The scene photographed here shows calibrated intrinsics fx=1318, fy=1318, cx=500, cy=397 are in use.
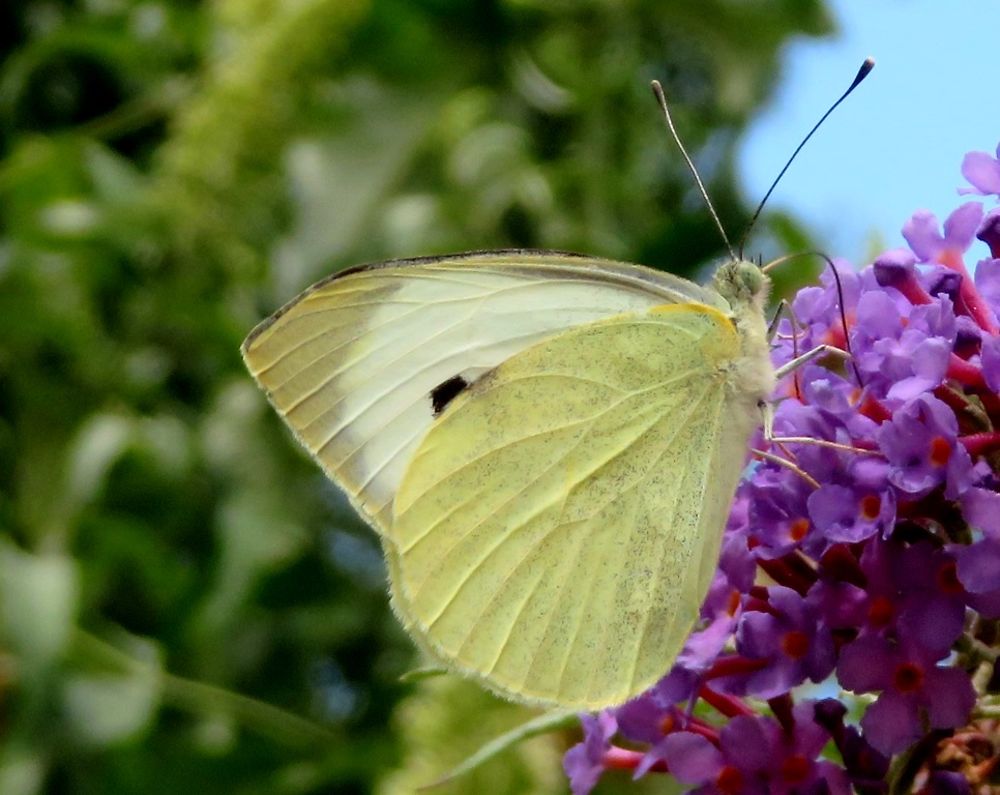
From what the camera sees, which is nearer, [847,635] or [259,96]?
[847,635]

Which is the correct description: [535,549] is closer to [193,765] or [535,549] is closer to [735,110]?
[193,765]

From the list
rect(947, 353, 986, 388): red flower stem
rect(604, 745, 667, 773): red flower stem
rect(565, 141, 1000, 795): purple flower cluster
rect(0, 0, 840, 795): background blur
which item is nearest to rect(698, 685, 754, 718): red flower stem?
rect(565, 141, 1000, 795): purple flower cluster

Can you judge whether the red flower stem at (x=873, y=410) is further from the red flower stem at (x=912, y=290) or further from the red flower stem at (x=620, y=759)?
the red flower stem at (x=620, y=759)

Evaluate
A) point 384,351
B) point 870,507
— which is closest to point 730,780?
point 870,507

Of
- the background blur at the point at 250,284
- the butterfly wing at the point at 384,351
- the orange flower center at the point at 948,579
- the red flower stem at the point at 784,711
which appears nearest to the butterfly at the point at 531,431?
the butterfly wing at the point at 384,351

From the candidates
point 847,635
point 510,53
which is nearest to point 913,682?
point 847,635
